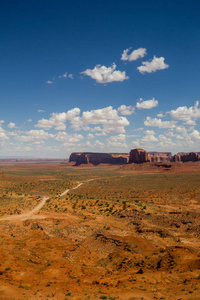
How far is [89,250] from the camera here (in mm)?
24344

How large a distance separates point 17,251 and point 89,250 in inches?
346

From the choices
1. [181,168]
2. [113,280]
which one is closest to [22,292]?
[113,280]

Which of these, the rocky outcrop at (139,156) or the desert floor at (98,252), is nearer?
the desert floor at (98,252)

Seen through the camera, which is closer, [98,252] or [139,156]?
[98,252]

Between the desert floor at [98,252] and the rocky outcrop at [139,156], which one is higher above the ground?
the rocky outcrop at [139,156]

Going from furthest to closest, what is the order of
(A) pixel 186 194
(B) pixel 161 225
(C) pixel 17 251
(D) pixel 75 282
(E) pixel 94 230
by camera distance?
(A) pixel 186 194 < (B) pixel 161 225 < (E) pixel 94 230 < (C) pixel 17 251 < (D) pixel 75 282

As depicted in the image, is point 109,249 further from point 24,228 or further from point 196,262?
point 24,228

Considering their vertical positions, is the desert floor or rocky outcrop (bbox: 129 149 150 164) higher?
rocky outcrop (bbox: 129 149 150 164)

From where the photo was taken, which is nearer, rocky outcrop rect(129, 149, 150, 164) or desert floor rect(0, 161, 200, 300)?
desert floor rect(0, 161, 200, 300)

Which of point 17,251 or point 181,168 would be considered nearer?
point 17,251

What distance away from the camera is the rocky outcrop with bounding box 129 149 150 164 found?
17175 cm

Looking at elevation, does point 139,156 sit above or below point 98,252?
above

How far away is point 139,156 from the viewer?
17425 cm

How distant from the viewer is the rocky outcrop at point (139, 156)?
171750 mm
